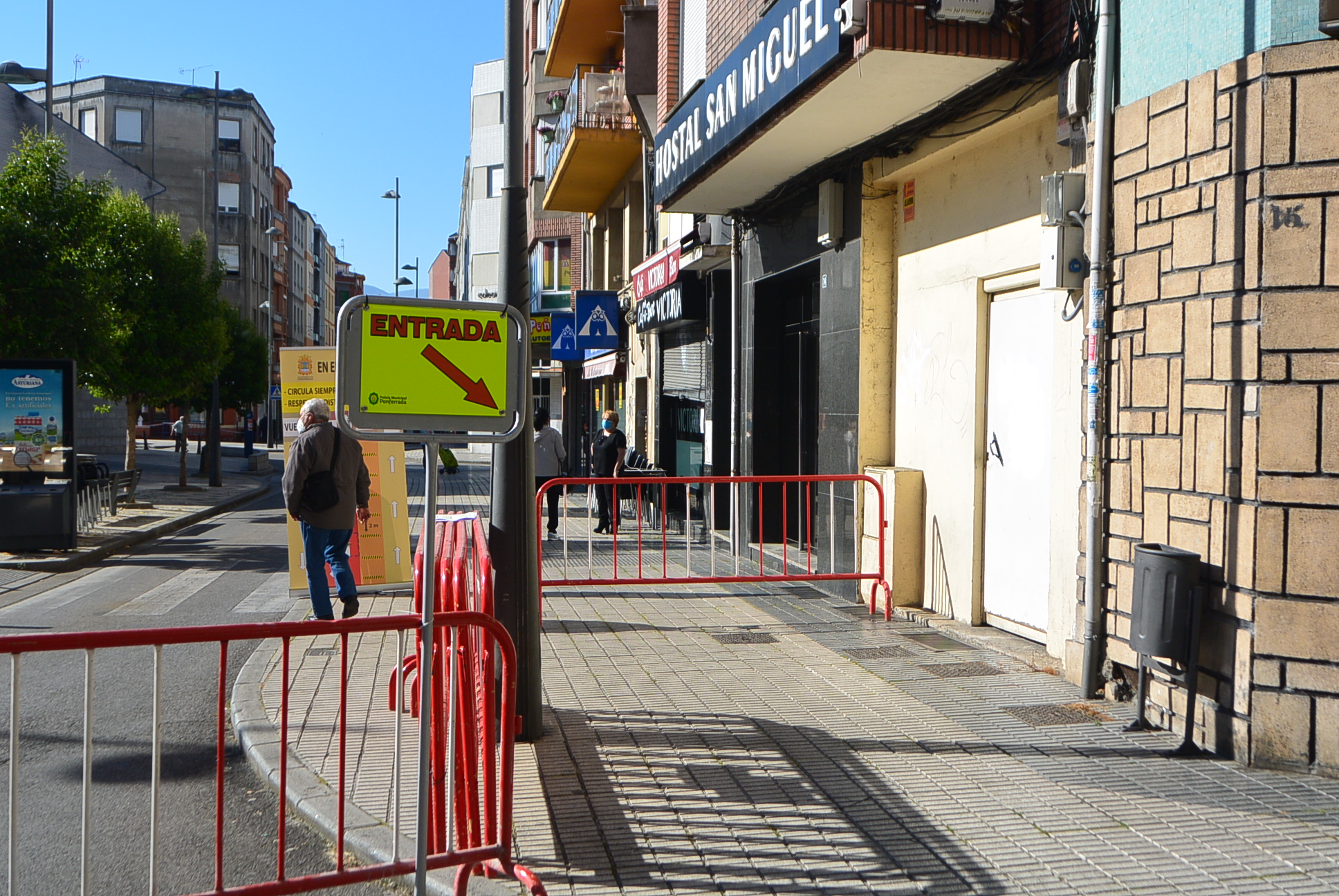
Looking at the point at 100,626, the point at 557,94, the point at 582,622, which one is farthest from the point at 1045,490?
the point at 557,94

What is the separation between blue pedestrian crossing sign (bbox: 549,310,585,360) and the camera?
60.2ft

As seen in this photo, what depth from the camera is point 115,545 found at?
47.7 feet

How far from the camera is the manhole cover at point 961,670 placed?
682 centimetres

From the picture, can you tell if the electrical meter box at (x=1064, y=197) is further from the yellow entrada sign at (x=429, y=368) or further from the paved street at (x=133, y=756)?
the paved street at (x=133, y=756)

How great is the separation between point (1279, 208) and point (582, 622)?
563cm

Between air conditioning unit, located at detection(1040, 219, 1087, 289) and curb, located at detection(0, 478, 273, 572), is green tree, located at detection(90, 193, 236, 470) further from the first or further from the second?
air conditioning unit, located at detection(1040, 219, 1087, 289)

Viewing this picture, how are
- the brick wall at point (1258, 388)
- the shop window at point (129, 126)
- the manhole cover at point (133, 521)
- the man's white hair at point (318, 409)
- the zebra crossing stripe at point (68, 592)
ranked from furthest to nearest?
the shop window at point (129, 126) < the manhole cover at point (133, 521) < the zebra crossing stripe at point (68, 592) < the man's white hair at point (318, 409) < the brick wall at point (1258, 388)

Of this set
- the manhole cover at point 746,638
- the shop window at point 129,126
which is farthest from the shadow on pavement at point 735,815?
the shop window at point 129,126

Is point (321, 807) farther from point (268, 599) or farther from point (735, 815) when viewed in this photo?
point (268, 599)

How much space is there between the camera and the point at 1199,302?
523 cm

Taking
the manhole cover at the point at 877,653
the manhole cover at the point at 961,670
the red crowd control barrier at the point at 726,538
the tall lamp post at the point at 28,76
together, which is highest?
the tall lamp post at the point at 28,76

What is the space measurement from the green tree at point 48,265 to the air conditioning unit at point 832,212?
36.5 ft

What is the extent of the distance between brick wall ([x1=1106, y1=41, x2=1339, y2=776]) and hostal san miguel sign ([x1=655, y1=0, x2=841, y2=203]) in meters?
2.58

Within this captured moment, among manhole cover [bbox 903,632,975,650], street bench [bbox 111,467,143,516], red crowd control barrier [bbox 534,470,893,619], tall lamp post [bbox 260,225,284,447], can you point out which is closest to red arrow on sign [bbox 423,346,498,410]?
red crowd control barrier [bbox 534,470,893,619]
